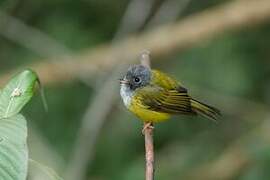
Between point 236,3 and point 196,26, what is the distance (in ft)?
1.38

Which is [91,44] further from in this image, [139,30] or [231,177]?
[231,177]

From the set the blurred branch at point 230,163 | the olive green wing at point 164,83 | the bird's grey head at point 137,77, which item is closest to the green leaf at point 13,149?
the bird's grey head at point 137,77

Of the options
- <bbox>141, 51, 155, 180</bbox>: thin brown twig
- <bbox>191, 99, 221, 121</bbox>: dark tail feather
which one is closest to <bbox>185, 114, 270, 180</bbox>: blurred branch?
<bbox>191, 99, 221, 121</bbox>: dark tail feather

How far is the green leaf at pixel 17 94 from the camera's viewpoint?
2190 millimetres

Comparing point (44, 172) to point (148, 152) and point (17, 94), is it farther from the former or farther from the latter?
point (148, 152)

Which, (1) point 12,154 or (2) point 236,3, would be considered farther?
(2) point 236,3

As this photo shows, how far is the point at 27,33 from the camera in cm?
661

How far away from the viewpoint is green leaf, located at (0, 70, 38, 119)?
7.19ft

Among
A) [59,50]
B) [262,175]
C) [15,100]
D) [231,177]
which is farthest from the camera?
[59,50]

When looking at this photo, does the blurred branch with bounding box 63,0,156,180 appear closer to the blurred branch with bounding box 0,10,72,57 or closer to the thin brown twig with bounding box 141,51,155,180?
the blurred branch with bounding box 0,10,72,57

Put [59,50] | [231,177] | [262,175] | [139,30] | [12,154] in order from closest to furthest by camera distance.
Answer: [12,154], [262,175], [231,177], [59,50], [139,30]

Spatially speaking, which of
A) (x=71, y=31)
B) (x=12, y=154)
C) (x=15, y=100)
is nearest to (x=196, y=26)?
(x=71, y=31)

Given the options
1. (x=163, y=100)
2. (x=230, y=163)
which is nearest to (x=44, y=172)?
(x=163, y=100)

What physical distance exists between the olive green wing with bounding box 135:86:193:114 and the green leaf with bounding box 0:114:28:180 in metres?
2.11
